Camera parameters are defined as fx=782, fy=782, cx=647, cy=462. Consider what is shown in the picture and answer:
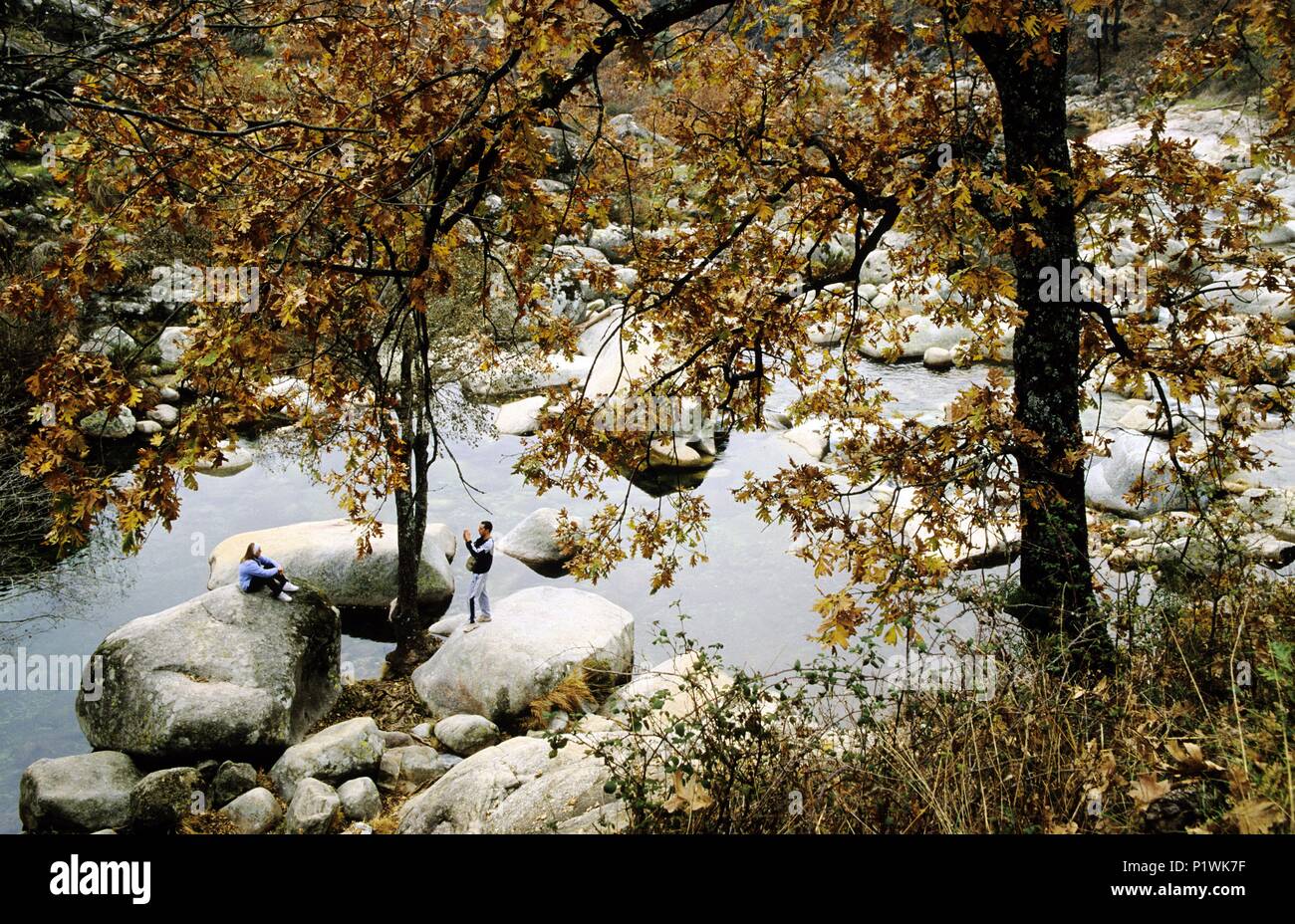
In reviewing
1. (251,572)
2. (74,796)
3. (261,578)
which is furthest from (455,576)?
(74,796)

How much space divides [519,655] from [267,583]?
3405mm

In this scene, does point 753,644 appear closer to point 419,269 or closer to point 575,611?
point 575,611

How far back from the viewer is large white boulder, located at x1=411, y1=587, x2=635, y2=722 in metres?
10.1

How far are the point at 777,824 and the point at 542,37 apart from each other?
11.5ft

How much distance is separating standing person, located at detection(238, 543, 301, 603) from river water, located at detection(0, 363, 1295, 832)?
7.26ft

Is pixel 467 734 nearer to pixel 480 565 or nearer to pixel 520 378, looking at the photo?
pixel 480 565

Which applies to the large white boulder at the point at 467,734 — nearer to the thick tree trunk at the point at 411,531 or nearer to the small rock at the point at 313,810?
the small rock at the point at 313,810

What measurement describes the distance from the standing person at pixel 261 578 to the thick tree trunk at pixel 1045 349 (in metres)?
8.74

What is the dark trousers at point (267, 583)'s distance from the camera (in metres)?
10.0

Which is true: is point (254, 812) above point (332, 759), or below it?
below

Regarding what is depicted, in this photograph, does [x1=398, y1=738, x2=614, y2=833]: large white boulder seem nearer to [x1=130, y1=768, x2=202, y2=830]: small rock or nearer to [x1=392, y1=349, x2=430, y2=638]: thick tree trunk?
[x1=130, y1=768, x2=202, y2=830]: small rock

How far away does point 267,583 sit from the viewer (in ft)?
33.4
